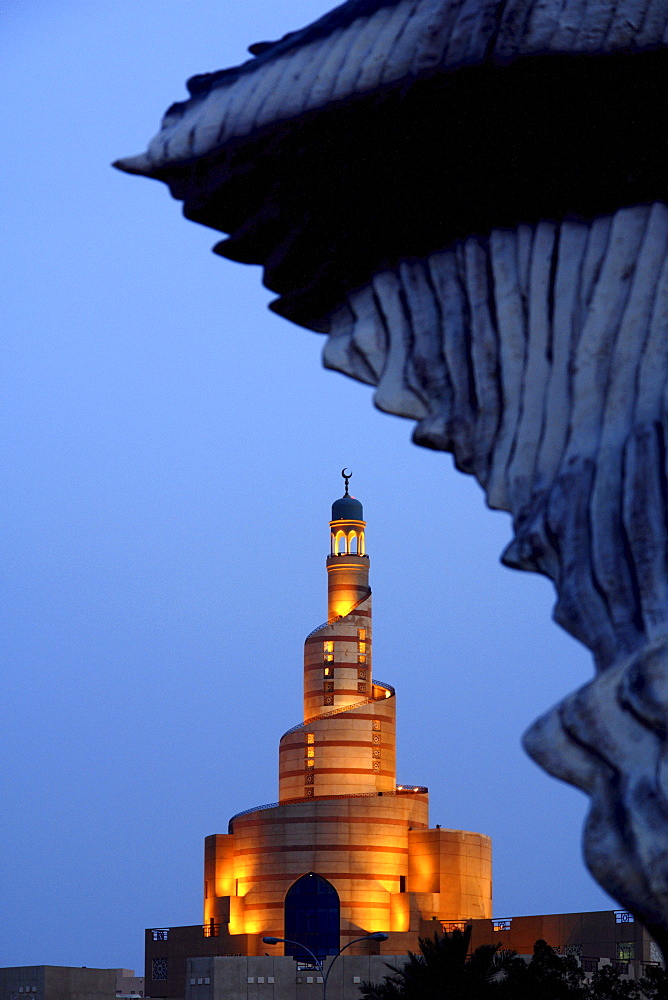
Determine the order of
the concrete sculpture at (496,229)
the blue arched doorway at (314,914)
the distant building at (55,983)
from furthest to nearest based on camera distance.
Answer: the blue arched doorway at (314,914) → the distant building at (55,983) → the concrete sculpture at (496,229)

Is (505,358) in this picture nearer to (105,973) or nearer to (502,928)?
(105,973)

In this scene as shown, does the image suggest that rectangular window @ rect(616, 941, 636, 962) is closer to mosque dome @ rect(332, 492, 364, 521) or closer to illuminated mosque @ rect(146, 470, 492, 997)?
illuminated mosque @ rect(146, 470, 492, 997)

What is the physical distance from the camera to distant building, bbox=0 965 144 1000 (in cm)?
5050

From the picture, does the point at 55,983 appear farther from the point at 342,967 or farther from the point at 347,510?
the point at 347,510

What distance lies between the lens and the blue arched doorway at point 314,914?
62625 mm

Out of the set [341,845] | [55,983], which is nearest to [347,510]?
[341,845]

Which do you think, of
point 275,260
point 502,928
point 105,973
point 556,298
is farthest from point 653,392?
point 502,928

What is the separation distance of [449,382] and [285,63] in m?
1.94

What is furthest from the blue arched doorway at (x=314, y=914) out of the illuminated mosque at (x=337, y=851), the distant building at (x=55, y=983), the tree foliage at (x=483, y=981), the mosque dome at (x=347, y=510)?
the tree foliage at (x=483, y=981)

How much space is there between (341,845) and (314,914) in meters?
Result: 3.11

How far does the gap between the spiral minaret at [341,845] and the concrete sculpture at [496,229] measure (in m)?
56.0

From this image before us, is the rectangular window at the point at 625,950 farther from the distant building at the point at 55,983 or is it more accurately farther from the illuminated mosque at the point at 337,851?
the distant building at the point at 55,983

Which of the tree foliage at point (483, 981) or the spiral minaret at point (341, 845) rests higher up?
the spiral minaret at point (341, 845)

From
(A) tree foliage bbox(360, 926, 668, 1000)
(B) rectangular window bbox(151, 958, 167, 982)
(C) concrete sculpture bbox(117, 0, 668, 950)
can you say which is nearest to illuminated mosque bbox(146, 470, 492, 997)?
(B) rectangular window bbox(151, 958, 167, 982)
